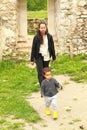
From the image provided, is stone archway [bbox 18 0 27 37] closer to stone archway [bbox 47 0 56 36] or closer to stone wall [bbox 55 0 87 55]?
stone archway [bbox 47 0 56 36]

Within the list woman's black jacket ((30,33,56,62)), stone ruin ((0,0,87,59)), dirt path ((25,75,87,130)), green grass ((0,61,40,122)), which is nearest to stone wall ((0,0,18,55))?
stone ruin ((0,0,87,59))

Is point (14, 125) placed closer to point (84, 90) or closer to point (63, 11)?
point (84, 90)

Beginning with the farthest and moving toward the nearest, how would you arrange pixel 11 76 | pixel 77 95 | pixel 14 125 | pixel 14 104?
pixel 11 76, pixel 77 95, pixel 14 104, pixel 14 125

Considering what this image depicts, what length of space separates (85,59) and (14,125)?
5537mm

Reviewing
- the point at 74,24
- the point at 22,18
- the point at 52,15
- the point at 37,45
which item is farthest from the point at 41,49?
the point at 52,15

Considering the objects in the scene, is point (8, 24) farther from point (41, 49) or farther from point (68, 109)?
point (68, 109)

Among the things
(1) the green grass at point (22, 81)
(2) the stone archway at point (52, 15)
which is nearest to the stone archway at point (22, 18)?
(2) the stone archway at point (52, 15)

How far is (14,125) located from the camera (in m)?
6.99

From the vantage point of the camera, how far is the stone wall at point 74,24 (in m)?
12.4

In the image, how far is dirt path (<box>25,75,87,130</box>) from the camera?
6.98m

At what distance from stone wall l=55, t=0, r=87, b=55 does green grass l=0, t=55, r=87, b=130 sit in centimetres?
32

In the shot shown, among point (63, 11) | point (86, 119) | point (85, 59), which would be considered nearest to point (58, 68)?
point (85, 59)

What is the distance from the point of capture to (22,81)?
995cm

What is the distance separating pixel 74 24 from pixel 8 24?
1.79 metres
